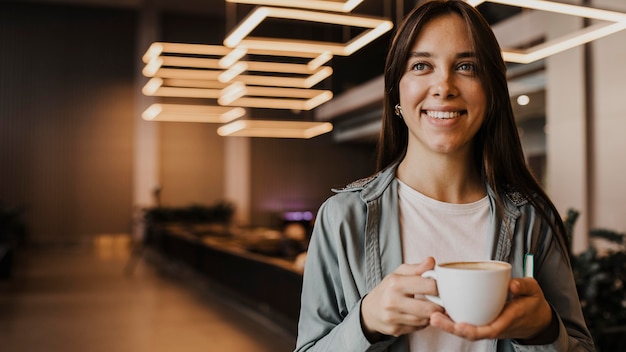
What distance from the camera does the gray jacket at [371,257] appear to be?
0.99 metres

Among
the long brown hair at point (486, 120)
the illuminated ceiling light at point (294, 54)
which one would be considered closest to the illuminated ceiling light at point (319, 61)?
the illuminated ceiling light at point (294, 54)

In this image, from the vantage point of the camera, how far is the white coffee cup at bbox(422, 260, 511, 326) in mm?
758

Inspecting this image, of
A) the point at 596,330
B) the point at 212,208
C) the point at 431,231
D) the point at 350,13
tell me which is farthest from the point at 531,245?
the point at 212,208

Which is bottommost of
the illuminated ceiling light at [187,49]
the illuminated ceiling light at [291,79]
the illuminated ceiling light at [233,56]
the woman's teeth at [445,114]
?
the woman's teeth at [445,114]

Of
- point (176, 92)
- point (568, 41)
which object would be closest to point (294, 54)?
point (568, 41)

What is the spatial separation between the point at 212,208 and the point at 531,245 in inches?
672

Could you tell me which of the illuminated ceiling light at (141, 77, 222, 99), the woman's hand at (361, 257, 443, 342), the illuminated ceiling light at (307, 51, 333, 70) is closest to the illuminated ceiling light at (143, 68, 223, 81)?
the illuminated ceiling light at (141, 77, 222, 99)

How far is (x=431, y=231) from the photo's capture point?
102cm

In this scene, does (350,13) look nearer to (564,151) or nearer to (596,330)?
(564,151)

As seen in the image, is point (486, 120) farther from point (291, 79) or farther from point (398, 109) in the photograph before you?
point (291, 79)

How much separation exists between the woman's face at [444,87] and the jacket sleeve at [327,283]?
7.0 inches

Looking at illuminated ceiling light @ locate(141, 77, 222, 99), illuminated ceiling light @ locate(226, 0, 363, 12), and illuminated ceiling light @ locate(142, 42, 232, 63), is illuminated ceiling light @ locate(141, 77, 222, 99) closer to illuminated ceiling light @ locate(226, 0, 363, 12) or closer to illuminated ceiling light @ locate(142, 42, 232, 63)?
illuminated ceiling light @ locate(142, 42, 232, 63)

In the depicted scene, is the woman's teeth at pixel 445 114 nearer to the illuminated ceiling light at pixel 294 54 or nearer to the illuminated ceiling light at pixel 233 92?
the illuminated ceiling light at pixel 294 54

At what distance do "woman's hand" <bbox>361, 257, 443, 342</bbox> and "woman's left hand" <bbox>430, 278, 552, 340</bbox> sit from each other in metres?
0.03
